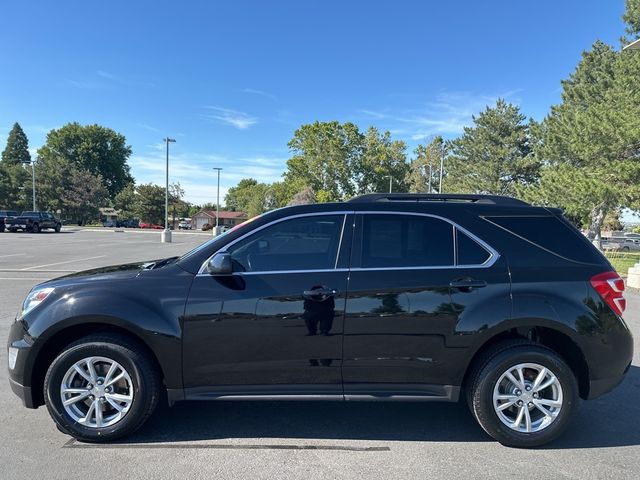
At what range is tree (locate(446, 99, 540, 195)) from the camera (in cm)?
3769

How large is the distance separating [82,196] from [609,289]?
7542 centimetres

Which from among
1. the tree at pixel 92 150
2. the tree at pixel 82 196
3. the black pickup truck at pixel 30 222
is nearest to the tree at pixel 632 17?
the black pickup truck at pixel 30 222

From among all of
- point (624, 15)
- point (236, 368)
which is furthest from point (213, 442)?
point (624, 15)

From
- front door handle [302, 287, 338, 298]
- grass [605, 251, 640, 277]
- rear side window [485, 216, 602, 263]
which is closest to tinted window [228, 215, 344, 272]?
front door handle [302, 287, 338, 298]

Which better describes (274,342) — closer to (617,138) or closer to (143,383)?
(143,383)

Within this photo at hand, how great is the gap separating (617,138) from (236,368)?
1782 cm

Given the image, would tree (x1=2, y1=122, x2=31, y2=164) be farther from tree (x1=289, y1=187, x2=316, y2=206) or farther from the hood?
the hood

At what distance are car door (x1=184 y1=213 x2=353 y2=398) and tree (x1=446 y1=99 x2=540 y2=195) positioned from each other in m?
37.3

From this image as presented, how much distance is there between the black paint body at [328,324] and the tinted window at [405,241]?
0.09m

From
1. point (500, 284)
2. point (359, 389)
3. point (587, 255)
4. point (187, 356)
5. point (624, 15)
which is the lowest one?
point (359, 389)

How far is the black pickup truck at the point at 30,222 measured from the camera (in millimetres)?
35031

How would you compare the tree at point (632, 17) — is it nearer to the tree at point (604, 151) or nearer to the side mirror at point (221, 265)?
the tree at point (604, 151)

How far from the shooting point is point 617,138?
15.7 metres

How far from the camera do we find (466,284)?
3.13 metres
